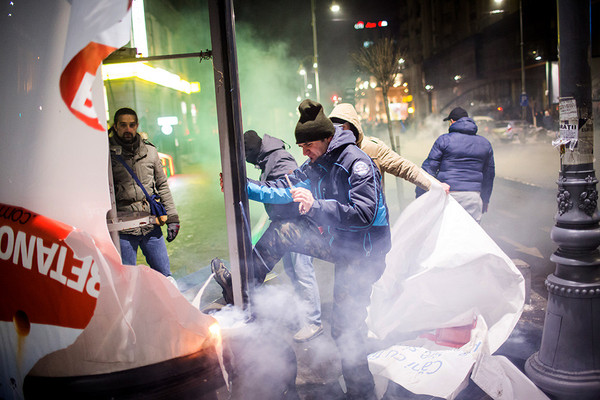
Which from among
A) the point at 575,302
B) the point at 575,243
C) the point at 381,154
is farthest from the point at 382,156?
the point at 575,302

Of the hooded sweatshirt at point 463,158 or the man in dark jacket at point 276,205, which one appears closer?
the man in dark jacket at point 276,205

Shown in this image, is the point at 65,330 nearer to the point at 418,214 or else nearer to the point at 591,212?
the point at 418,214

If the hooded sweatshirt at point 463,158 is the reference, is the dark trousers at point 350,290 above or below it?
below

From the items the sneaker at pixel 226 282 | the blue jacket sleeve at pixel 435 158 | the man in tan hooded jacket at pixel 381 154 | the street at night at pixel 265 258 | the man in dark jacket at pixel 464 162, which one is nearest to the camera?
the street at night at pixel 265 258

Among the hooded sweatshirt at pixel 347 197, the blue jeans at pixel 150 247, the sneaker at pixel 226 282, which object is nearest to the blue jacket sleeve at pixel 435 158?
the hooded sweatshirt at pixel 347 197

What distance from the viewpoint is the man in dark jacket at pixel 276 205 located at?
389 centimetres

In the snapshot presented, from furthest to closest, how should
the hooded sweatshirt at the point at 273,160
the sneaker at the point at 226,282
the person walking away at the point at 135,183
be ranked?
the hooded sweatshirt at the point at 273,160 < the person walking away at the point at 135,183 < the sneaker at the point at 226,282

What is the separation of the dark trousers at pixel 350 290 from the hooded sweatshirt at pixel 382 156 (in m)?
1.25

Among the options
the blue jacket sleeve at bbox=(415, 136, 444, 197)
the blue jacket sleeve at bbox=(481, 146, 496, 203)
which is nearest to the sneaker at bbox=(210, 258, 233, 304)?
the blue jacket sleeve at bbox=(415, 136, 444, 197)

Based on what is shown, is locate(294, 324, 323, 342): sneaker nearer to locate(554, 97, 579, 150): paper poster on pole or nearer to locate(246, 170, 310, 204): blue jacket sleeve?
locate(246, 170, 310, 204): blue jacket sleeve

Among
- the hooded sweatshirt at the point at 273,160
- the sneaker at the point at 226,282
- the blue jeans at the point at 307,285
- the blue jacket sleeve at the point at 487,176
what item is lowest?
the blue jeans at the point at 307,285

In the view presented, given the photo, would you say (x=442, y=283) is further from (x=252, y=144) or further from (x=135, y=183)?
(x=135, y=183)

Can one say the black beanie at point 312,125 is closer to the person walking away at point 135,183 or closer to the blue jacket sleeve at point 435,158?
the person walking away at point 135,183

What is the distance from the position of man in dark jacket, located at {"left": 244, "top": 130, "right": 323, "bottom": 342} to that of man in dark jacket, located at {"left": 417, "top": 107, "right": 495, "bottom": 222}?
6.60 feet
